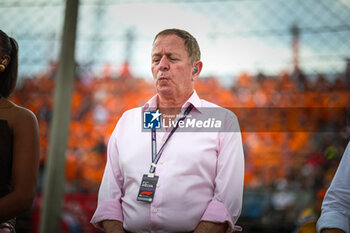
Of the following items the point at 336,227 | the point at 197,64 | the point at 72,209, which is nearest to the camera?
the point at 336,227

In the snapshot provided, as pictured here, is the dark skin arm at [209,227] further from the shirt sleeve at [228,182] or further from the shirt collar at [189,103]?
the shirt collar at [189,103]

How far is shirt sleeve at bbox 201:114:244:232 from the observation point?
4.76ft

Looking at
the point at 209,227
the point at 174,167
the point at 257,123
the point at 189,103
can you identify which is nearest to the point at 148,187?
the point at 174,167

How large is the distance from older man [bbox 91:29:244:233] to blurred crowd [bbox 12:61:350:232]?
316 centimetres

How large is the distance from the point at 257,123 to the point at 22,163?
12.4 feet

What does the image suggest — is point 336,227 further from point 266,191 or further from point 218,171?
point 266,191

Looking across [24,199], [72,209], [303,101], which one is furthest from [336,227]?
[303,101]

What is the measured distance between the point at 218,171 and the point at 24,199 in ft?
2.76

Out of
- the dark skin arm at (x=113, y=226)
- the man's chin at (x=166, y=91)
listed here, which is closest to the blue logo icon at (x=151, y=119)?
the man's chin at (x=166, y=91)

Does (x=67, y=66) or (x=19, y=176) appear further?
(x=67, y=66)

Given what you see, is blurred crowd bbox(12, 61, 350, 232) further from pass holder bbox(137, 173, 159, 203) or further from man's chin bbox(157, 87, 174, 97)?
pass holder bbox(137, 173, 159, 203)

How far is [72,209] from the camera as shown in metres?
4.43

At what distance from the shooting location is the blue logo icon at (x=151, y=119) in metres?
1.69

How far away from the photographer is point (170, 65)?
1.59m
